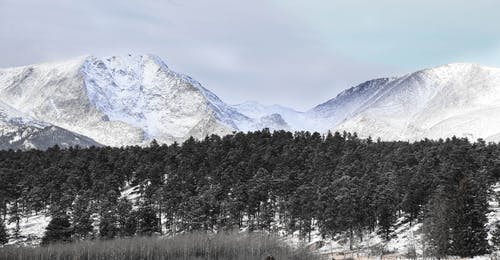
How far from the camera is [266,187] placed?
119m

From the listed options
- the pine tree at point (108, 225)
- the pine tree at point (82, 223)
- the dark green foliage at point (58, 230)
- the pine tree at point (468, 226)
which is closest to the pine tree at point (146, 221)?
the pine tree at point (108, 225)

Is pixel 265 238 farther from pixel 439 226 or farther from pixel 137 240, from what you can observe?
pixel 439 226

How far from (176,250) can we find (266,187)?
84.8 m

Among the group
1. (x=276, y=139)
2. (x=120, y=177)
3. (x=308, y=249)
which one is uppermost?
(x=276, y=139)

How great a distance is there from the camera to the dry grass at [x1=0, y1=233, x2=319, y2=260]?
33.6 m

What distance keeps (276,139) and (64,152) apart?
207 ft

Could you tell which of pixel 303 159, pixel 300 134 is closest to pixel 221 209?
pixel 303 159

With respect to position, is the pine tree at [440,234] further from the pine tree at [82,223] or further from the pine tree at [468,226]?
the pine tree at [82,223]

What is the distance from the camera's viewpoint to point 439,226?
229 feet

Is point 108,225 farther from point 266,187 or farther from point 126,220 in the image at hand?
point 266,187

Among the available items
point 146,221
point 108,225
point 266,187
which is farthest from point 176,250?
point 266,187

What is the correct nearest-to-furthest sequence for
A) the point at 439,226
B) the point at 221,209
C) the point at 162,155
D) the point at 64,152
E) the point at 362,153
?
the point at 439,226
the point at 221,209
the point at 362,153
the point at 162,155
the point at 64,152

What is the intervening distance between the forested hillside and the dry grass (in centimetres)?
3727

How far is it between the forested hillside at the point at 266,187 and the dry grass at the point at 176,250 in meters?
37.3
